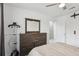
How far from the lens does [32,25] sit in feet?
4.42

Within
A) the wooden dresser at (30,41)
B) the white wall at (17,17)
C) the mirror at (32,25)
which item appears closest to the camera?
the white wall at (17,17)

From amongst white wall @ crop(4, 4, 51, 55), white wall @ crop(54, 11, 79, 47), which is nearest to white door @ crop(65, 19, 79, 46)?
white wall @ crop(54, 11, 79, 47)

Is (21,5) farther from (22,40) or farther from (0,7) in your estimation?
(22,40)

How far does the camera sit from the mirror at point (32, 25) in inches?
50.3

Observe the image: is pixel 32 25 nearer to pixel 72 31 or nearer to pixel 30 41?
pixel 30 41

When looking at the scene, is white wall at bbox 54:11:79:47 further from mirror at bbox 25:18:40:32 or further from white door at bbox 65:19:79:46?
mirror at bbox 25:18:40:32

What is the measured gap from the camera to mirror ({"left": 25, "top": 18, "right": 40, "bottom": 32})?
1278 mm

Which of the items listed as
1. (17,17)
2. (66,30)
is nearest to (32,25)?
(17,17)

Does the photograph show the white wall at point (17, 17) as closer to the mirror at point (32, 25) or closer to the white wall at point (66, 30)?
the mirror at point (32, 25)

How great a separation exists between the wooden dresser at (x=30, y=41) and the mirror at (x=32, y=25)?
115 millimetres

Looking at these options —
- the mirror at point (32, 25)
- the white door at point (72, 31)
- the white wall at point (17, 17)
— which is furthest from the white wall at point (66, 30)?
the mirror at point (32, 25)

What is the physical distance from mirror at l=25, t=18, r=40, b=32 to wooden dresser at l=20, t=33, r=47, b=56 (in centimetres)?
11

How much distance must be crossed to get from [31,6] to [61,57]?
0.82 metres

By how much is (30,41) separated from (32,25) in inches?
13.8
